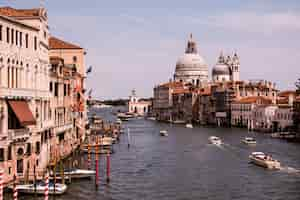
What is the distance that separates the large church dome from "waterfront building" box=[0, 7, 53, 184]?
365ft

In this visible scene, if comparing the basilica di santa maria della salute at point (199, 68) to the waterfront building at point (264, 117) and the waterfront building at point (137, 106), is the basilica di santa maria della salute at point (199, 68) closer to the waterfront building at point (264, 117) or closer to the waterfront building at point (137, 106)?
the waterfront building at point (137, 106)

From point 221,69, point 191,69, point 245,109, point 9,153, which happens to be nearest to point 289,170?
point 9,153

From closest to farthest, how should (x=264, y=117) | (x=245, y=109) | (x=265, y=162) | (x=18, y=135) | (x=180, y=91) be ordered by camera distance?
(x=18, y=135) < (x=265, y=162) < (x=264, y=117) < (x=245, y=109) < (x=180, y=91)

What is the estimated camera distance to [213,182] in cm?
2662

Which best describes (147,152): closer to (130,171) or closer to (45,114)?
(130,171)

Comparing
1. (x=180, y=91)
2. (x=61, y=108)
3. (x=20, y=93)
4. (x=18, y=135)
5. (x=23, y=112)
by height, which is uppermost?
(x=180, y=91)

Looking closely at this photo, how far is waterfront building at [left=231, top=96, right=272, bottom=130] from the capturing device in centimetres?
7600

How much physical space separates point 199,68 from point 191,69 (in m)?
1.99

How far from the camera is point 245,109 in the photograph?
79.4 metres

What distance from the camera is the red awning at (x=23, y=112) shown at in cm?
2171

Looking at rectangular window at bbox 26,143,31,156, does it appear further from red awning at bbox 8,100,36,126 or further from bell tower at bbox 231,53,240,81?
bell tower at bbox 231,53,240,81

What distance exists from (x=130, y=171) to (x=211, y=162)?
619 centimetres

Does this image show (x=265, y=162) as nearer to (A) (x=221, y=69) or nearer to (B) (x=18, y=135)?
(B) (x=18, y=135)

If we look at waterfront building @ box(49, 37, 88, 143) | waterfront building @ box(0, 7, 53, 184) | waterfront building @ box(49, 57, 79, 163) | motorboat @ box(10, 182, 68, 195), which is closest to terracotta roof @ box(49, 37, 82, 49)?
waterfront building @ box(49, 37, 88, 143)
